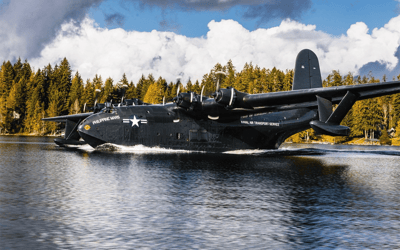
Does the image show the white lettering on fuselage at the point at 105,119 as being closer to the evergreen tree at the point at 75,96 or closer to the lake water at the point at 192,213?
the lake water at the point at 192,213

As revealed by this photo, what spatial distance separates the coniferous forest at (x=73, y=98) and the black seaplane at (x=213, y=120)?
217ft

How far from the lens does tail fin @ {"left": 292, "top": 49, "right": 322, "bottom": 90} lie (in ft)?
102

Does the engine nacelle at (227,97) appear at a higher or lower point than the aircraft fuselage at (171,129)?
higher

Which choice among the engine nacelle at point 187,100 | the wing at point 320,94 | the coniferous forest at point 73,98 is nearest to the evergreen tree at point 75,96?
the coniferous forest at point 73,98

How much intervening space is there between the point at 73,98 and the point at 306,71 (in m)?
106

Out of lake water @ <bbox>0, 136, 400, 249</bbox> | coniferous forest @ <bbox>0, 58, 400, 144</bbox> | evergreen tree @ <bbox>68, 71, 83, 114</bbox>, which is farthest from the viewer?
evergreen tree @ <bbox>68, 71, 83, 114</bbox>

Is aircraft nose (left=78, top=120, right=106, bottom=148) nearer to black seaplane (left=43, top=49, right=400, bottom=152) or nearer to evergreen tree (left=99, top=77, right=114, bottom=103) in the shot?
black seaplane (left=43, top=49, right=400, bottom=152)

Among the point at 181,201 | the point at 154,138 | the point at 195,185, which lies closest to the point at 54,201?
the point at 181,201

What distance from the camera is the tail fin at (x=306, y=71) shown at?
102 feet

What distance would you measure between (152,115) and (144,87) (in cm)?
13172

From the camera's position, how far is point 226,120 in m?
29.1

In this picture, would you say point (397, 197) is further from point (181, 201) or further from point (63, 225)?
point (63, 225)

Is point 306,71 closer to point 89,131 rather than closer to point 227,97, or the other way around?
point 227,97

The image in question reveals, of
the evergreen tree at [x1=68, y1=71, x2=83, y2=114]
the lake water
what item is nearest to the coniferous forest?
the evergreen tree at [x1=68, y1=71, x2=83, y2=114]
